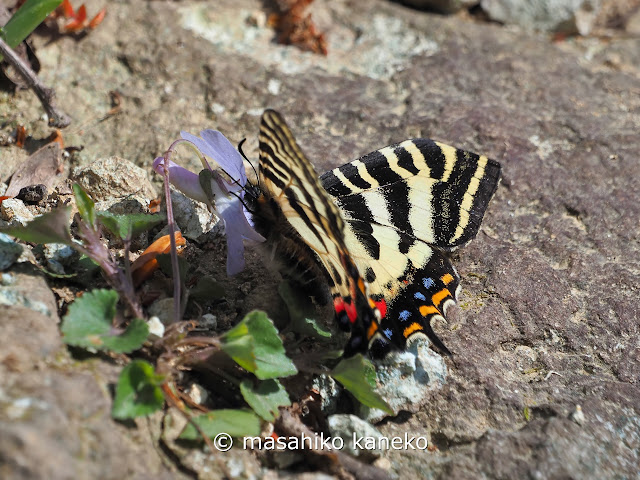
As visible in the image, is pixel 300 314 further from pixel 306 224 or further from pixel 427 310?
pixel 427 310

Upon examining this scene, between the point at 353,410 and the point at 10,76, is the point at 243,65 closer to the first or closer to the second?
the point at 10,76

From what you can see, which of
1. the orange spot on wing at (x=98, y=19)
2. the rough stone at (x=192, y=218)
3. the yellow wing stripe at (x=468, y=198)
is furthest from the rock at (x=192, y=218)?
the orange spot on wing at (x=98, y=19)

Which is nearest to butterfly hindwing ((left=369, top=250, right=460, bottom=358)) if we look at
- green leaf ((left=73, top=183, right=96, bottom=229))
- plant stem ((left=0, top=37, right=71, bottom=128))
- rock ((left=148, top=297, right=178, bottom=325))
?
rock ((left=148, top=297, right=178, bottom=325))

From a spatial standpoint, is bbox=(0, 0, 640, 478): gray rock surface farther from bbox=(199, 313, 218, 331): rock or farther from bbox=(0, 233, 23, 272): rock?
bbox=(0, 233, 23, 272): rock

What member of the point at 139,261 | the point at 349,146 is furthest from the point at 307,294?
the point at 349,146

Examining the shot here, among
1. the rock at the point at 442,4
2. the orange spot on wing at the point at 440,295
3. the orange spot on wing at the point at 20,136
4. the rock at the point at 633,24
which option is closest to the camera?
the orange spot on wing at the point at 440,295

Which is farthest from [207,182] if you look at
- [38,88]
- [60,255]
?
[38,88]

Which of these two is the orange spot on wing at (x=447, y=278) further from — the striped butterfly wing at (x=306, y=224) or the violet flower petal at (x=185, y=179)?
the violet flower petal at (x=185, y=179)
